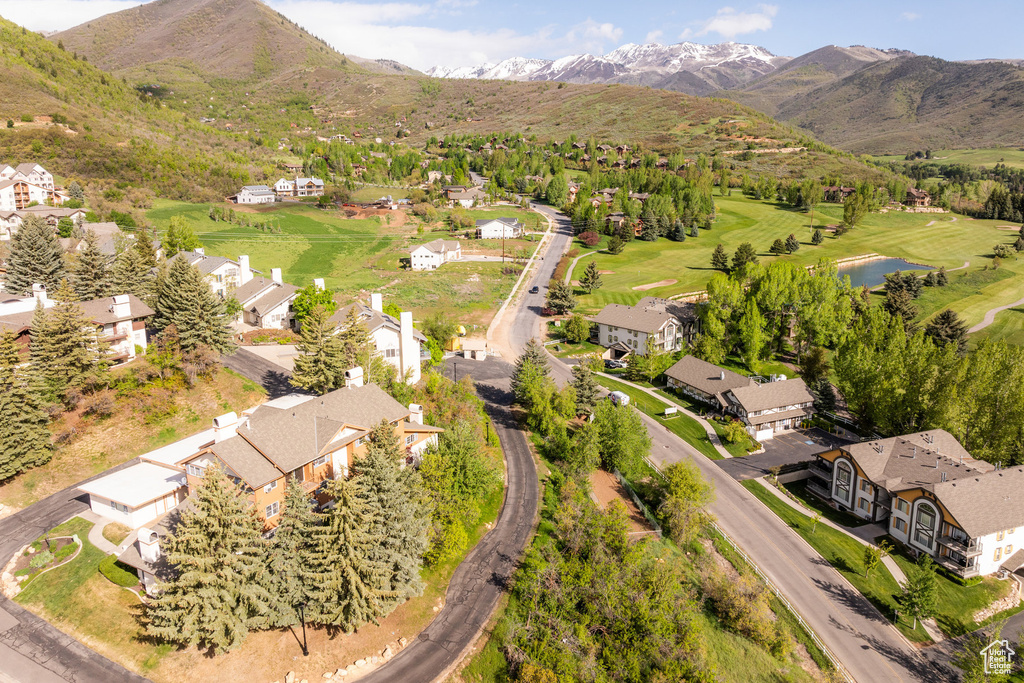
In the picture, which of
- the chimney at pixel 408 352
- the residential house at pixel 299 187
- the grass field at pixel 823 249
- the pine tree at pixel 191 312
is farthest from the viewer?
the residential house at pixel 299 187

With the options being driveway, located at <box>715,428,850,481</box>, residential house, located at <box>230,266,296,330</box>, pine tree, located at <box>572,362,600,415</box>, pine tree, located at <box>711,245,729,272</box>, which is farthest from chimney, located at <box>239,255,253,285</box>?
pine tree, located at <box>711,245,729,272</box>

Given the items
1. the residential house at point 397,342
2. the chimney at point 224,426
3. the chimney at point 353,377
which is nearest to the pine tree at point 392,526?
the chimney at point 224,426

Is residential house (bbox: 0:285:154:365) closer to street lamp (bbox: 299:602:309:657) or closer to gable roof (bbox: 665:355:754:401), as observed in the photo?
street lamp (bbox: 299:602:309:657)

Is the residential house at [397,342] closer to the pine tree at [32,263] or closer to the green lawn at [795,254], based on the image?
the pine tree at [32,263]

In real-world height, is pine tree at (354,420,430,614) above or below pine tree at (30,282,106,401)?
below

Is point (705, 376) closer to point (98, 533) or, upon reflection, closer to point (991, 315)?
point (98, 533)

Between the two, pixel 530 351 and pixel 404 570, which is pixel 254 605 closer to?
pixel 404 570
